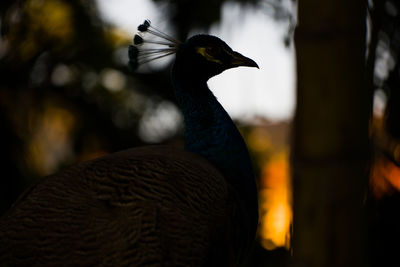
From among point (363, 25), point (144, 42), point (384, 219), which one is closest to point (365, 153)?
point (363, 25)

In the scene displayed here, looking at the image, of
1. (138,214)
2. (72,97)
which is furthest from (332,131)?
(72,97)

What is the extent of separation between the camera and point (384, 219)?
1775 millimetres

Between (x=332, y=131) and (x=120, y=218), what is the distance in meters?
0.92

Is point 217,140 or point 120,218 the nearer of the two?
point 120,218

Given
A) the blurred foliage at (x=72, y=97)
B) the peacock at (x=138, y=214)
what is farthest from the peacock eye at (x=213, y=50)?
the blurred foliage at (x=72, y=97)

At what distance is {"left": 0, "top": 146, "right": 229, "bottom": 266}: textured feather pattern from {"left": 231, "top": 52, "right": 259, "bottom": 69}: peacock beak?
0.79 metres

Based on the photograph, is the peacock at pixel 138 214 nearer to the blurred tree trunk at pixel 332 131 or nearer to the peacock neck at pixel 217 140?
the peacock neck at pixel 217 140

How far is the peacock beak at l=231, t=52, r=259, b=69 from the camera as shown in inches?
107

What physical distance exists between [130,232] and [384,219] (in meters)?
0.81

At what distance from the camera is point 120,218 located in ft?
5.73

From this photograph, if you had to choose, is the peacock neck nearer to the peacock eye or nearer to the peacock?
the peacock

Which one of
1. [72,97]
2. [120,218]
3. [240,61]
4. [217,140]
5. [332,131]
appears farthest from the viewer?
[72,97]

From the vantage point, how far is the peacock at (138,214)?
5.51ft

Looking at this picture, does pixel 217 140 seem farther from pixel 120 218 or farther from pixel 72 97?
pixel 72 97
